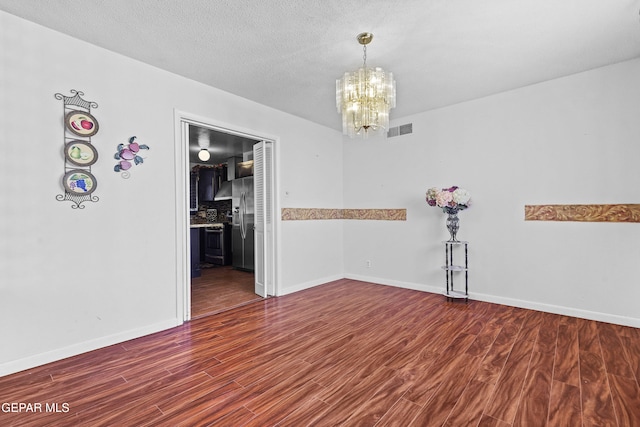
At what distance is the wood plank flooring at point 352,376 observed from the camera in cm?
174

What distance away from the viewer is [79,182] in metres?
2.53

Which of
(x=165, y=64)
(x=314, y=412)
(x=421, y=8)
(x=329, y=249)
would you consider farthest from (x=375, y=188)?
(x=314, y=412)

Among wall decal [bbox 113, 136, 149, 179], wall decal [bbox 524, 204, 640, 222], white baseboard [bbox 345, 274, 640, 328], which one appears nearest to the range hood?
wall decal [bbox 113, 136, 149, 179]

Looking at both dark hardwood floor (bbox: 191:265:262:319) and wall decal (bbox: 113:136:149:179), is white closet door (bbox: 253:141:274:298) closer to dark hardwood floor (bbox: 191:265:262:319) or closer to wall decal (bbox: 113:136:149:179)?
dark hardwood floor (bbox: 191:265:262:319)

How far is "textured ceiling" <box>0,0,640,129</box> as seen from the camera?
2174 mm

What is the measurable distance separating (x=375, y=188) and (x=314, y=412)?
12.4 feet

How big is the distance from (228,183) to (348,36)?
5493 mm

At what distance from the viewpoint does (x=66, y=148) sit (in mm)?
2473

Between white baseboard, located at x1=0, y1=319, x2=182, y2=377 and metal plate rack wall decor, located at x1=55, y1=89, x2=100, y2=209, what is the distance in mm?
1182

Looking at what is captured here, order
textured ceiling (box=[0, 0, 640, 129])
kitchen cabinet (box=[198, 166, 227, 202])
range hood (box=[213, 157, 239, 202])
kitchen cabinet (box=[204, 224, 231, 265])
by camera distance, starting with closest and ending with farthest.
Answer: textured ceiling (box=[0, 0, 640, 129]) → kitchen cabinet (box=[204, 224, 231, 265]) → range hood (box=[213, 157, 239, 202]) → kitchen cabinet (box=[198, 166, 227, 202])

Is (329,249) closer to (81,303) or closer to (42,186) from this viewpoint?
(81,303)

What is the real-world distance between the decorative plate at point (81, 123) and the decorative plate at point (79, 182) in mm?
336

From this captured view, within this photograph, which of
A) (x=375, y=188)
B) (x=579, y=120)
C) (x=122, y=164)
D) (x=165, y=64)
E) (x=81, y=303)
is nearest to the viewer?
(x=81, y=303)

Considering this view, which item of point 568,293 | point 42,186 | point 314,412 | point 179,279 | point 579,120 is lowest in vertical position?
point 314,412
